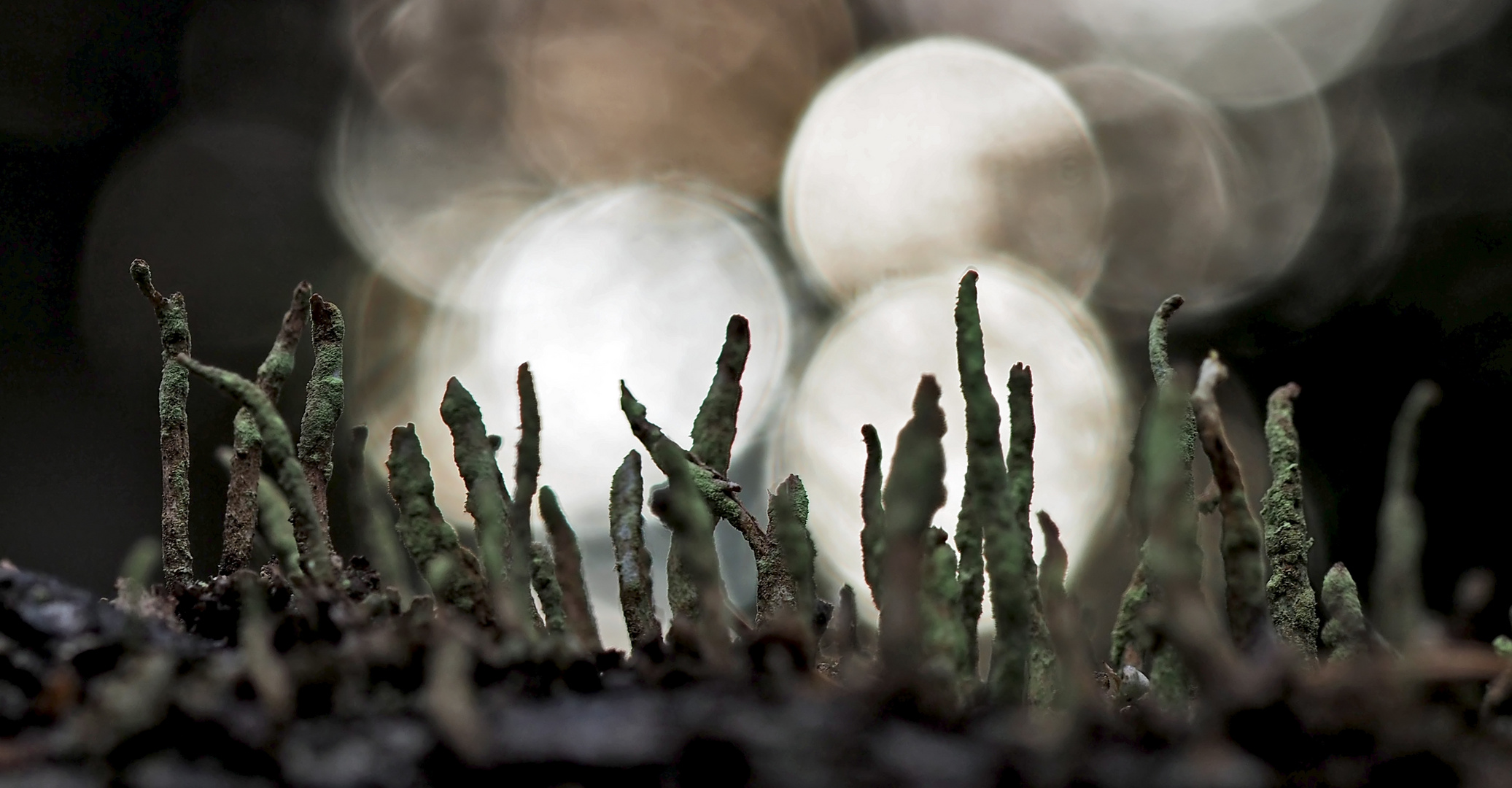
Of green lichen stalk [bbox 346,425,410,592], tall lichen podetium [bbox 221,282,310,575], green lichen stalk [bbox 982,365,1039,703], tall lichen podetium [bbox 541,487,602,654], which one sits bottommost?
green lichen stalk [bbox 982,365,1039,703]

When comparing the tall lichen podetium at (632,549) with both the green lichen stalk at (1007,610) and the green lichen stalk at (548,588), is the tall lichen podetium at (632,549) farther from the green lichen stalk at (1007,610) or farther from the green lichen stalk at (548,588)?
the green lichen stalk at (1007,610)

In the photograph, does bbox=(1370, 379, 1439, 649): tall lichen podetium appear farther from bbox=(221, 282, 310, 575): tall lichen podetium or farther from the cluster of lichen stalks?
bbox=(221, 282, 310, 575): tall lichen podetium

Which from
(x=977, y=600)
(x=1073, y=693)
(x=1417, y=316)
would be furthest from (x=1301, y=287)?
(x=1073, y=693)

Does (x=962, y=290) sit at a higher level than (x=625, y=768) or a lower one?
higher

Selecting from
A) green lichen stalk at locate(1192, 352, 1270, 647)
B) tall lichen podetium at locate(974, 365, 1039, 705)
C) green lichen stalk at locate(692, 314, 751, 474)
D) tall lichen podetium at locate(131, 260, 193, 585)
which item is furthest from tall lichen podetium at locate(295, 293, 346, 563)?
green lichen stalk at locate(1192, 352, 1270, 647)

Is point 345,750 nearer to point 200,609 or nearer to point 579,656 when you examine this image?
point 579,656

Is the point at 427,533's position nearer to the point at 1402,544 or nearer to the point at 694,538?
the point at 694,538

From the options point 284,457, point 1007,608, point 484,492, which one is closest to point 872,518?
point 1007,608
